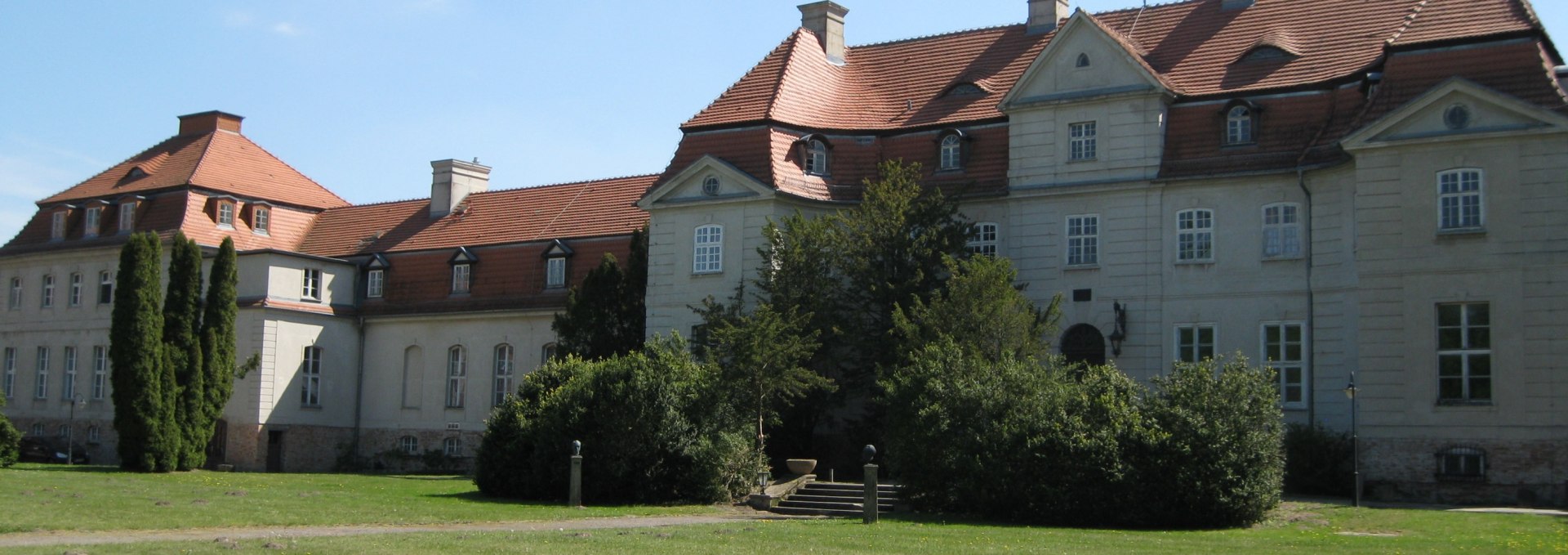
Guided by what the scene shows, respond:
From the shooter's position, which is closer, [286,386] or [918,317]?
[918,317]

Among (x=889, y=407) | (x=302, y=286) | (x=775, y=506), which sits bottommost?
(x=775, y=506)

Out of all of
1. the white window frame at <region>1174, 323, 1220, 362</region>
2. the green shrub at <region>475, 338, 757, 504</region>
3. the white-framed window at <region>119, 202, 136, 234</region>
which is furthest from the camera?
the white-framed window at <region>119, 202, 136, 234</region>

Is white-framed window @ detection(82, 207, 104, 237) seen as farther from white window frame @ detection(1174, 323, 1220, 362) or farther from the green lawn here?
white window frame @ detection(1174, 323, 1220, 362)

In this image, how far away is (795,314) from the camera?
3694cm

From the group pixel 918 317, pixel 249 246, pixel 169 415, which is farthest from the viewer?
pixel 249 246

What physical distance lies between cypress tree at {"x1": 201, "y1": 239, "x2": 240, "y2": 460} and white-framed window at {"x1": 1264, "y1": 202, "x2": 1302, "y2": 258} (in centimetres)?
2711

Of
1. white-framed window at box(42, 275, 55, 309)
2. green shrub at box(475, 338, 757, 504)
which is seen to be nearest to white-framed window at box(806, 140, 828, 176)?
green shrub at box(475, 338, 757, 504)

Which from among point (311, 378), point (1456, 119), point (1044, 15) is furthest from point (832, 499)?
point (311, 378)

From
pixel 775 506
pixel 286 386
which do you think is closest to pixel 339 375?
pixel 286 386

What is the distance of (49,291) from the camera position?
56250 mm

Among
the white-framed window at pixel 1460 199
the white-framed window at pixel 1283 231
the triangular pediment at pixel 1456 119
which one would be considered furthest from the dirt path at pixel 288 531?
the white-framed window at pixel 1460 199

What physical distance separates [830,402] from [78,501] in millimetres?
17051

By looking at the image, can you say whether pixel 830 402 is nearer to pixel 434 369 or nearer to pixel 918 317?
pixel 918 317

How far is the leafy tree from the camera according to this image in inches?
1690
